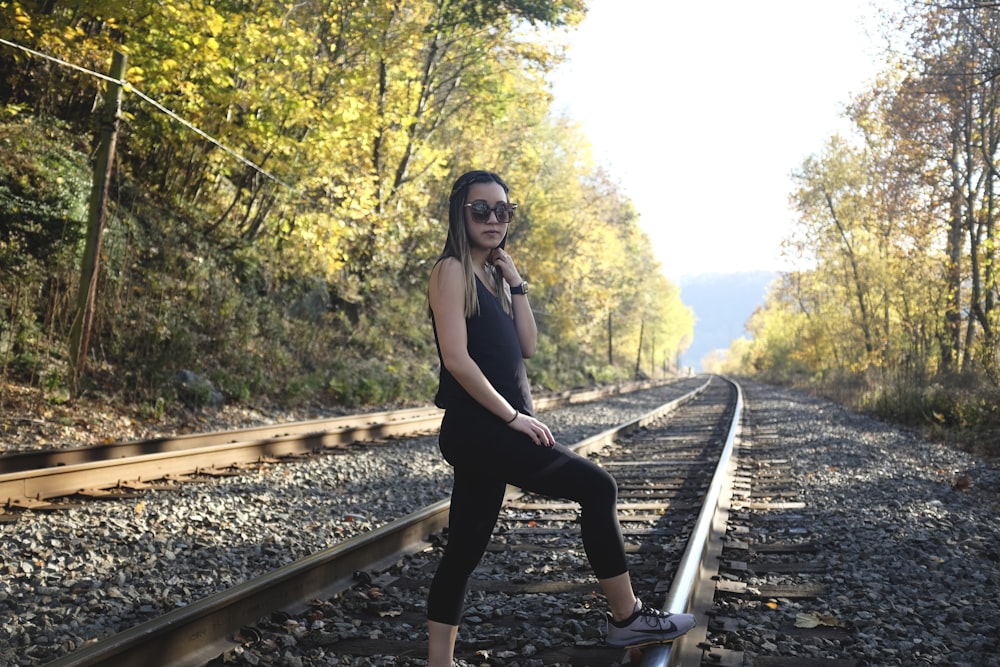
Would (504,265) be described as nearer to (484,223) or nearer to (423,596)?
(484,223)

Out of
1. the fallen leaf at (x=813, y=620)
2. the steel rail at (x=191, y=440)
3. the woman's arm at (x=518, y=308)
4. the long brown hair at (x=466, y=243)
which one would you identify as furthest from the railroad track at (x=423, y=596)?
the steel rail at (x=191, y=440)

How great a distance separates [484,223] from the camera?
2490mm

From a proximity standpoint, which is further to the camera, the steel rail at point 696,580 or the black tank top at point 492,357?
the steel rail at point 696,580

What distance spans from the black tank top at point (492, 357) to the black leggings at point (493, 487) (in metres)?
0.07

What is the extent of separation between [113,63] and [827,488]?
10145 mm

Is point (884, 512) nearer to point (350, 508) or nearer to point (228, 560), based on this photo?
point (350, 508)

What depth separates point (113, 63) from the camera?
10.1 metres

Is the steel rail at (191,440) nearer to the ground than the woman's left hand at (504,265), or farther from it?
nearer to the ground

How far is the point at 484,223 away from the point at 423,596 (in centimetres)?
227

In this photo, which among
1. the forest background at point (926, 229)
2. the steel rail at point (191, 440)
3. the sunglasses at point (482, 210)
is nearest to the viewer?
the sunglasses at point (482, 210)

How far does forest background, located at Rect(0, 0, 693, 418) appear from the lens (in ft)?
34.8

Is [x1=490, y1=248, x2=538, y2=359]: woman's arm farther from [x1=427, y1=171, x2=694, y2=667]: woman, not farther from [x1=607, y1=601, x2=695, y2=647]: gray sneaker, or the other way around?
[x1=607, y1=601, x2=695, y2=647]: gray sneaker

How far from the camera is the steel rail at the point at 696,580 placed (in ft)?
9.01

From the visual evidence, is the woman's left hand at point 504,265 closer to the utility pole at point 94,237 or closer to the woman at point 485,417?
the woman at point 485,417
